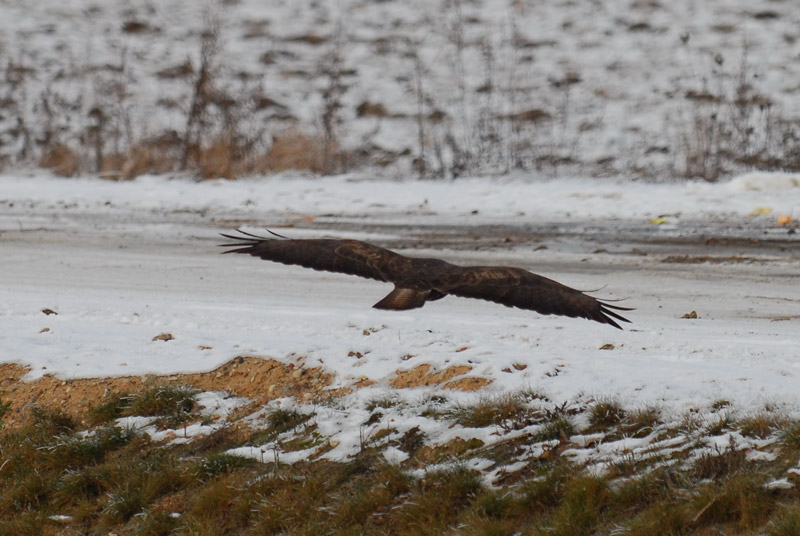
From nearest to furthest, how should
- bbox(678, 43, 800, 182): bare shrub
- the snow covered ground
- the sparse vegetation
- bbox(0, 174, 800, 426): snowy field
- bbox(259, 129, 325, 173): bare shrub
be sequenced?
the sparse vegetation → the snow covered ground → bbox(0, 174, 800, 426): snowy field → bbox(678, 43, 800, 182): bare shrub → bbox(259, 129, 325, 173): bare shrub

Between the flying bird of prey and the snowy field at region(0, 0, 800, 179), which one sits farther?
the snowy field at region(0, 0, 800, 179)

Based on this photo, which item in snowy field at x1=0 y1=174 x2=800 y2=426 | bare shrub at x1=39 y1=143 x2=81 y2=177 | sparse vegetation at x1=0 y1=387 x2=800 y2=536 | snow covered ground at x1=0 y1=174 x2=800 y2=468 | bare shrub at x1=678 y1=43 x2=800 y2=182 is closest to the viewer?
sparse vegetation at x1=0 y1=387 x2=800 y2=536

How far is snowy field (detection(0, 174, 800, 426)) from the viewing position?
219 inches

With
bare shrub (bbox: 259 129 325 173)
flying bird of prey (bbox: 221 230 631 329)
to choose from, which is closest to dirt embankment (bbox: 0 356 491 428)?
flying bird of prey (bbox: 221 230 631 329)

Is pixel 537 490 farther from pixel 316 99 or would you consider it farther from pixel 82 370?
pixel 316 99

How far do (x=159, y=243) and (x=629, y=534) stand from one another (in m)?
7.78

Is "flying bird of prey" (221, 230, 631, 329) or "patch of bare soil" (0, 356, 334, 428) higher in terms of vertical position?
"flying bird of prey" (221, 230, 631, 329)

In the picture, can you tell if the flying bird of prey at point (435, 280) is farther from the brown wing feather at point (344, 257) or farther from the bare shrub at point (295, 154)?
the bare shrub at point (295, 154)

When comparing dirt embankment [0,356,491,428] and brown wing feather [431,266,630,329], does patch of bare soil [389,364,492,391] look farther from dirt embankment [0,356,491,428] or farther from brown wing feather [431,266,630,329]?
brown wing feather [431,266,630,329]

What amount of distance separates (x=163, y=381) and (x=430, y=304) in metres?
2.44

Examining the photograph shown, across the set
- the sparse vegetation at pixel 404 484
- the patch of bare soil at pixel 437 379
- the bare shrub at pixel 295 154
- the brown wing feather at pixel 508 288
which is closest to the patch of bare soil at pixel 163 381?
the sparse vegetation at pixel 404 484

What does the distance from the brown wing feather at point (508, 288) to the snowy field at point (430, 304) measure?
948 mm

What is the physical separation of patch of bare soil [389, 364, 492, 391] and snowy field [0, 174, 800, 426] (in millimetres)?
65

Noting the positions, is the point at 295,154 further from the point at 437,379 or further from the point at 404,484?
the point at 404,484
